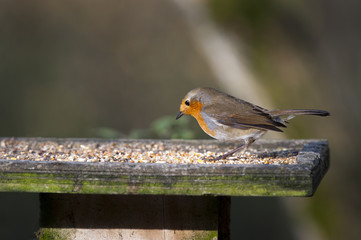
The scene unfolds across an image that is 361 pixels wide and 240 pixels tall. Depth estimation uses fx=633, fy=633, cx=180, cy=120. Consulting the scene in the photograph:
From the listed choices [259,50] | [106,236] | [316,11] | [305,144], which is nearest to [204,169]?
[106,236]

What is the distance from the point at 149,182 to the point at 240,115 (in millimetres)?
1198

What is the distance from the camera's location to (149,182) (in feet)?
8.84

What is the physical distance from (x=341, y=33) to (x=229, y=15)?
1066 mm

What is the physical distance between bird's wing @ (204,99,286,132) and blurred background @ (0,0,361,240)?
1025 millimetres

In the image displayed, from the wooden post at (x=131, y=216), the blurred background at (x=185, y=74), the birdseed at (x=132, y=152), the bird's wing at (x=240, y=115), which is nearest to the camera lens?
the wooden post at (x=131, y=216)

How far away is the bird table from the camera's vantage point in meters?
2.68

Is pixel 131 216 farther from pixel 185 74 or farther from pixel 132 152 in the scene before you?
pixel 185 74

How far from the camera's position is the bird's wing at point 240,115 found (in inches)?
141

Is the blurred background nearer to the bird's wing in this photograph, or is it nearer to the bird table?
the bird's wing

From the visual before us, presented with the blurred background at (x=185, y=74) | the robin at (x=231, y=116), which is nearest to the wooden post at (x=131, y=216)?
the robin at (x=231, y=116)

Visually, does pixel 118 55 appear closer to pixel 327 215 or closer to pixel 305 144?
pixel 327 215

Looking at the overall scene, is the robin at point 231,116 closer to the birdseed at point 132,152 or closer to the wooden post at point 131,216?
the birdseed at point 132,152

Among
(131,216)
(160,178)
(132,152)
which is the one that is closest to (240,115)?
(132,152)

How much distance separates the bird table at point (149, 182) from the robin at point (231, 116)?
0.43 ft
